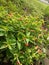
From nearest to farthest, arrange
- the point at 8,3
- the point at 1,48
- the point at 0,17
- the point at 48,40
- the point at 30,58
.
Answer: the point at 1,48 < the point at 30,58 < the point at 0,17 < the point at 48,40 < the point at 8,3

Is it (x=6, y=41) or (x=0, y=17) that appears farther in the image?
(x=0, y=17)

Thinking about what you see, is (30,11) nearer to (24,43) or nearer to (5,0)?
(5,0)

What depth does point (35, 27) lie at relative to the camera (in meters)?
4.36

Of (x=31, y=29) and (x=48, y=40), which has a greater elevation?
(x=31, y=29)

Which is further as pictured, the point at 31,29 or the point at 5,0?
the point at 5,0

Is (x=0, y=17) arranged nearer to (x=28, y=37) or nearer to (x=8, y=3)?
(x=28, y=37)

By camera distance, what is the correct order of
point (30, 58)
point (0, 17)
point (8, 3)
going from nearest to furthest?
point (30, 58) < point (0, 17) < point (8, 3)

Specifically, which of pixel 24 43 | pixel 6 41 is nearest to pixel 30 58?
pixel 24 43

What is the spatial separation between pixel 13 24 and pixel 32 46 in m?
0.61

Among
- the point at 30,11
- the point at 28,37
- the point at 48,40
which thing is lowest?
the point at 30,11

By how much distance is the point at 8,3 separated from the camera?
22.0 feet

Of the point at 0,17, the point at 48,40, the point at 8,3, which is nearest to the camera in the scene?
the point at 0,17

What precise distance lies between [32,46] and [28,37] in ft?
0.90

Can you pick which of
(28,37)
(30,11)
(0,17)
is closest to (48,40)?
(28,37)
